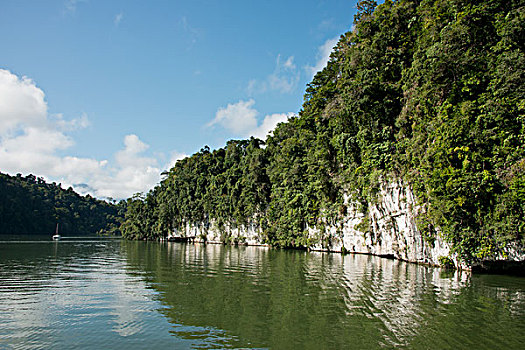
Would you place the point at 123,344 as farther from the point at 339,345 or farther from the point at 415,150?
the point at 415,150

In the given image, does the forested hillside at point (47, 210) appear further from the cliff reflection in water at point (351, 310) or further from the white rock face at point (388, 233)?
the cliff reflection in water at point (351, 310)

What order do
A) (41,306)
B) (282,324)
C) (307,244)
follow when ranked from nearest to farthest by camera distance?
(282,324), (41,306), (307,244)

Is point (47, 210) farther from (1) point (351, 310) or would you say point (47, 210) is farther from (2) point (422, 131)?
(1) point (351, 310)

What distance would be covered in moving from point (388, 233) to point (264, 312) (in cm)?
2043

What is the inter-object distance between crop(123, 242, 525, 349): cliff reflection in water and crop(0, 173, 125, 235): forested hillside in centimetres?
10495

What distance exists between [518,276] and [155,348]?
61.3 feet

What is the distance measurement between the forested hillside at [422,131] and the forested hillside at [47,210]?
84.0 metres

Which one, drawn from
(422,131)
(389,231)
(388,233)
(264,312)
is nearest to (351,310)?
(264,312)

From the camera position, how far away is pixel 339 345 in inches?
292

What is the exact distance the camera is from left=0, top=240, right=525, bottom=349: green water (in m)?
7.75

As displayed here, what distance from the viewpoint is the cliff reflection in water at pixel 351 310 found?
788 centimetres

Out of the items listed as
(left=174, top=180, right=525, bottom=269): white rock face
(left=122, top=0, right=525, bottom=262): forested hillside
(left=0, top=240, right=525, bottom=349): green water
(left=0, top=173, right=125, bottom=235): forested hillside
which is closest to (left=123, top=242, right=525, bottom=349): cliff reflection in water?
(left=0, top=240, right=525, bottom=349): green water

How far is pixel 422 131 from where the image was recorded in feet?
70.8

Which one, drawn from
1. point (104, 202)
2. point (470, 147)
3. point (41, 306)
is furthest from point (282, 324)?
point (104, 202)
